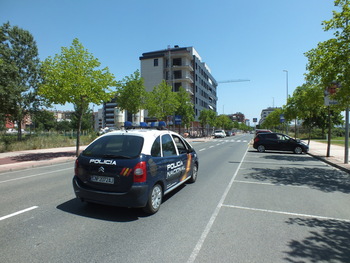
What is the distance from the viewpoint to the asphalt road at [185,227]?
3273mm

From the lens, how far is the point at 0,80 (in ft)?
61.1

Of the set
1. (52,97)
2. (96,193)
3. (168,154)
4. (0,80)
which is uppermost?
(0,80)

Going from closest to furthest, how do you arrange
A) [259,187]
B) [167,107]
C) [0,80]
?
[259,187] < [0,80] < [167,107]

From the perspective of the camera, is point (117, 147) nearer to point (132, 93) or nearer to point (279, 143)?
point (279, 143)

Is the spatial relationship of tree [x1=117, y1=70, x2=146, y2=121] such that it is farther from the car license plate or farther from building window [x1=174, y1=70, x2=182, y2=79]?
building window [x1=174, y1=70, x2=182, y2=79]

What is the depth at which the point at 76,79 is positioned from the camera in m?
14.6

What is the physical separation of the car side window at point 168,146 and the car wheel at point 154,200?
2.59ft

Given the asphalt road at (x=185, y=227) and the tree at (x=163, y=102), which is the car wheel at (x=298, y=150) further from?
the tree at (x=163, y=102)

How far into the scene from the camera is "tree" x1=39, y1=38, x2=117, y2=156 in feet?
47.3

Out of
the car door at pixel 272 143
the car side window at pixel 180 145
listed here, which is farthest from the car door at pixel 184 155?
the car door at pixel 272 143

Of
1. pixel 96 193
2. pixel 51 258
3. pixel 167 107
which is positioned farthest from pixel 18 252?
pixel 167 107

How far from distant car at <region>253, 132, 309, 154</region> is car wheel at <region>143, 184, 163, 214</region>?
16695 mm

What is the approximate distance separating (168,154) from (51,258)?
3.06 meters

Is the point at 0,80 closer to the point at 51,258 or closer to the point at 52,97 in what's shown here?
the point at 52,97
